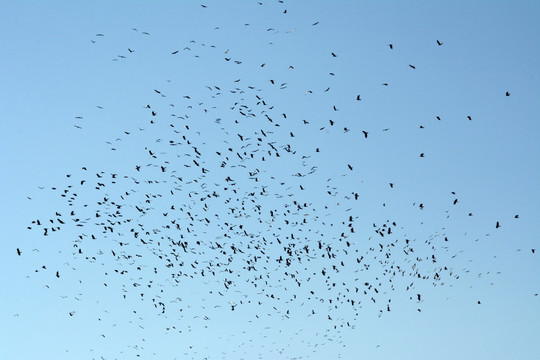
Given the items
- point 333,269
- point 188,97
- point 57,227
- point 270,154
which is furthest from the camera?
point 333,269

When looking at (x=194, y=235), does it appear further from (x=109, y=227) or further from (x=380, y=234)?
(x=380, y=234)

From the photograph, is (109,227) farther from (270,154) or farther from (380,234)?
(380,234)

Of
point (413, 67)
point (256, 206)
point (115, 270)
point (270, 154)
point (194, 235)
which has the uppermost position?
point (413, 67)

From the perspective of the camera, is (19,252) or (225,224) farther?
(225,224)

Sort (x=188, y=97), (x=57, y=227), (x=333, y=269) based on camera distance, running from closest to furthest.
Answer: (x=188, y=97), (x=57, y=227), (x=333, y=269)

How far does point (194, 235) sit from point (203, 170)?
314cm

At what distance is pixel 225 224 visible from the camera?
100 ft

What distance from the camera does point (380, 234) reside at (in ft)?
106

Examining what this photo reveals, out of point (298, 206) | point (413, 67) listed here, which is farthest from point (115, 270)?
point (413, 67)

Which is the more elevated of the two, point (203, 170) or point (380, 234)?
point (203, 170)

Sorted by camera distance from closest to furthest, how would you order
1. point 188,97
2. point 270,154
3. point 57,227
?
1. point 188,97
2. point 270,154
3. point 57,227

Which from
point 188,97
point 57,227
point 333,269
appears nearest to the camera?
point 188,97

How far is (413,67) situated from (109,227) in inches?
618

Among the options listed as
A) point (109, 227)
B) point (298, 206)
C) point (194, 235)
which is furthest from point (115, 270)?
point (298, 206)
